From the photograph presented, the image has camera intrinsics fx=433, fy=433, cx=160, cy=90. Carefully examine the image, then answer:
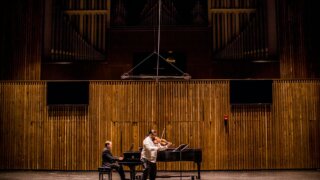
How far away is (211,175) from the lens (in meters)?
11.5

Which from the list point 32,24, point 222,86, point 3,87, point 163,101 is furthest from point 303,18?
point 3,87

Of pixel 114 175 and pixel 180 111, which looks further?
pixel 180 111

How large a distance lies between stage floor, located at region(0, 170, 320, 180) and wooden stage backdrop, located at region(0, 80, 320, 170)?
0.34 meters

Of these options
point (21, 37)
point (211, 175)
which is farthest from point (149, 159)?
point (21, 37)

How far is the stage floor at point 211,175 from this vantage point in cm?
1090

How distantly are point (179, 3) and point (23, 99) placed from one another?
5.47 metres

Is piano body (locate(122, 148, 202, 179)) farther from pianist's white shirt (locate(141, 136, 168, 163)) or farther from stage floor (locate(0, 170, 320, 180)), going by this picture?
stage floor (locate(0, 170, 320, 180))

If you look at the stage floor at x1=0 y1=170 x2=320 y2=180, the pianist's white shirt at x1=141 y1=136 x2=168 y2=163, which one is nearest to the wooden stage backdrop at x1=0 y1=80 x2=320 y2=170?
the stage floor at x1=0 y1=170 x2=320 y2=180

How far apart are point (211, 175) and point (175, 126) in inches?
70.1

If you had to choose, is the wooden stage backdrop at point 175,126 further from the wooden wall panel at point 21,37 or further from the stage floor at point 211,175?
the wooden wall panel at point 21,37

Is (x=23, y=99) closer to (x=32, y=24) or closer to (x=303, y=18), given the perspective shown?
(x=32, y=24)

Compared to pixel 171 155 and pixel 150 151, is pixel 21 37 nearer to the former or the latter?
pixel 150 151

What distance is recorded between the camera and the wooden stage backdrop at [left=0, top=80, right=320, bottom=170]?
40.5 feet

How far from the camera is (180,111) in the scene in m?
12.5
